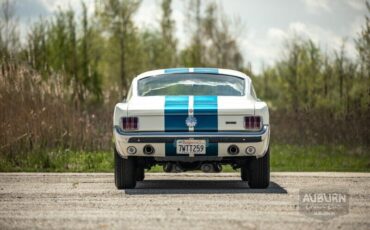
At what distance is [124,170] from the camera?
10.5 metres

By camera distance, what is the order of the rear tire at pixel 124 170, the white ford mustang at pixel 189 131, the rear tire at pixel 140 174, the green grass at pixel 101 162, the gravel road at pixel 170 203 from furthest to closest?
the green grass at pixel 101 162 → the rear tire at pixel 140 174 → the rear tire at pixel 124 170 → the white ford mustang at pixel 189 131 → the gravel road at pixel 170 203

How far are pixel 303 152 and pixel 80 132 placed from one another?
5165 mm

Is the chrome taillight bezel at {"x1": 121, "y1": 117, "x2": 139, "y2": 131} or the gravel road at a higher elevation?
the chrome taillight bezel at {"x1": 121, "y1": 117, "x2": 139, "y2": 131}

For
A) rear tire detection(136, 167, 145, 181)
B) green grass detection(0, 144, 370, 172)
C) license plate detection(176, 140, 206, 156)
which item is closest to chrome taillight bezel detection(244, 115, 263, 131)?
license plate detection(176, 140, 206, 156)

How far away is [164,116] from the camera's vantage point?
10.1 m

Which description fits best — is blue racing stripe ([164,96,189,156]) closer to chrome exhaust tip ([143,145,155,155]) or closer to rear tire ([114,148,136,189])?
chrome exhaust tip ([143,145,155,155])

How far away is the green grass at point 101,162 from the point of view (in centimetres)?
1533

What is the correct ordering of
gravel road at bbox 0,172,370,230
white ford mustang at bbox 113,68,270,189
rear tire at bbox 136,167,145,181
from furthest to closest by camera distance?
rear tire at bbox 136,167,145,181, white ford mustang at bbox 113,68,270,189, gravel road at bbox 0,172,370,230

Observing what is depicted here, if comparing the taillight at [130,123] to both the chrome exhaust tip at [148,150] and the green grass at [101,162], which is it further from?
the green grass at [101,162]

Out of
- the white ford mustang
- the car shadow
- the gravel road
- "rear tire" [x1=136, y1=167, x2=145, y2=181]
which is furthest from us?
"rear tire" [x1=136, y1=167, x2=145, y2=181]

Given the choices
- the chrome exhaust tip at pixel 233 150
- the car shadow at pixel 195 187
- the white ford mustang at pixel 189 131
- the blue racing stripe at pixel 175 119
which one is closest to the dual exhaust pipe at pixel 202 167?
the white ford mustang at pixel 189 131

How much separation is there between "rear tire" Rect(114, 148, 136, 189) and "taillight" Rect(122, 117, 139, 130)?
0.48 metres

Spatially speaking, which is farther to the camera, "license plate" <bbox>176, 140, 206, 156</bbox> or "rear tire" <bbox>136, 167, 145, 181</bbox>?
"rear tire" <bbox>136, 167, 145, 181</bbox>

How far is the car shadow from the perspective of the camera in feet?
34.0
